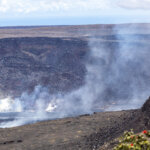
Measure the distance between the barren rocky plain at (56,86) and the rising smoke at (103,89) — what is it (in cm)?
125

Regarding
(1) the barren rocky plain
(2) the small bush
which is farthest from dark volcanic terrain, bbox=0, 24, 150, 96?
(2) the small bush

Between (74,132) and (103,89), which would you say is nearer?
(74,132)

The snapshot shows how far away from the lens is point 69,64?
47750mm

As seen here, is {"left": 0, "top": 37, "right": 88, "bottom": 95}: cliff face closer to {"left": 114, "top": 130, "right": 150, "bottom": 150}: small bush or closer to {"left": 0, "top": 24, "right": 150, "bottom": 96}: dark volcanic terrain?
{"left": 0, "top": 24, "right": 150, "bottom": 96}: dark volcanic terrain

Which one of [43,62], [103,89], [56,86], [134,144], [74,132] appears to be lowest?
[43,62]

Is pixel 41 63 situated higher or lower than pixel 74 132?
lower

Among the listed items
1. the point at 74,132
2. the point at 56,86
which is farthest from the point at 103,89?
the point at 74,132

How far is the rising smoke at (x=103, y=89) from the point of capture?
33.4m

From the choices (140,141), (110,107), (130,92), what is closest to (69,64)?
(130,92)

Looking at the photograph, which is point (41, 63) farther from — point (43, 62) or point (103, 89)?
point (103, 89)

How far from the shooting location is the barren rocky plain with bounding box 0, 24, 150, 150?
639 inches

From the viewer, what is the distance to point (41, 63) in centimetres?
4838

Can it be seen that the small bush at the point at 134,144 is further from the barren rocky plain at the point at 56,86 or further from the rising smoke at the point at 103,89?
the rising smoke at the point at 103,89

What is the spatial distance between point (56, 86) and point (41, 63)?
8.04 m
